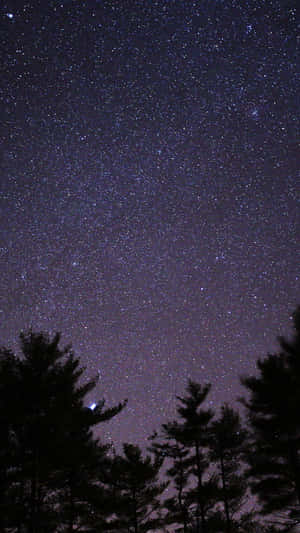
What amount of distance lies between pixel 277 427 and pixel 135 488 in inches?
490

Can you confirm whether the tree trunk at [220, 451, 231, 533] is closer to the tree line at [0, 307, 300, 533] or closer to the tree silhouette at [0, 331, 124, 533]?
the tree line at [0, 307, 300, 533]

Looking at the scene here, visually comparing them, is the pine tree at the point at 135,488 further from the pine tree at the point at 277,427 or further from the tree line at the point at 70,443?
the pine tree at the point at 277,427

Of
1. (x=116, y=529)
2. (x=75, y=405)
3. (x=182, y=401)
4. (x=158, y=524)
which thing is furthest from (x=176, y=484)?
(x=75, y=405)

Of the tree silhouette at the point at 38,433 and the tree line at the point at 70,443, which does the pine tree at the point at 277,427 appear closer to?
the tree line at the point at 70,443

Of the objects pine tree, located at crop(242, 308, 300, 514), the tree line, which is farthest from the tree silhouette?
pine tree, located at crop(242, 308, 300, 514)

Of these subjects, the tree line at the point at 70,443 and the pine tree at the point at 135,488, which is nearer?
the tree line at the point at 70,443

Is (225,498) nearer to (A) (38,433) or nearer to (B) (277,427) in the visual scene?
(B) (277,427)

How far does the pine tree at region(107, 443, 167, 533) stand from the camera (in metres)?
24.5

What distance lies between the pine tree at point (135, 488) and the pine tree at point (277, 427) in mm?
10346

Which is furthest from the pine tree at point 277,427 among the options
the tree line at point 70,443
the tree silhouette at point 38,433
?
the tree silhouette at point 38,433

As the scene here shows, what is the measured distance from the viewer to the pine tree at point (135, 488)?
24.5 m

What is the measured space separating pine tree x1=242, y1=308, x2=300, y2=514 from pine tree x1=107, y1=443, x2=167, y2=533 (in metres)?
10.3

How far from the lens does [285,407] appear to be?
54.1 feet

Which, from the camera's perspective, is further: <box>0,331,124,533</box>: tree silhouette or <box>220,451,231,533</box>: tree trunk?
<box>220,451,231,533</box>: tree trunk
